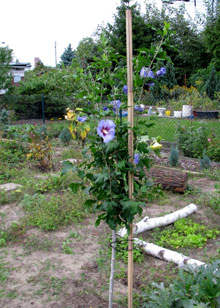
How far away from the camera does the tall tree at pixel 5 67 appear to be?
14.6 metres

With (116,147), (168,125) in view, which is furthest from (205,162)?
(116,147)

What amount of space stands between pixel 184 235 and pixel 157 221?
34 centimetres

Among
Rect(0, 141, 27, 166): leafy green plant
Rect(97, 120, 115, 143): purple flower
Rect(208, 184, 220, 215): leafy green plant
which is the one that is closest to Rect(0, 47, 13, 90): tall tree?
Rect(0, 141, 27, 166): leafy green plant

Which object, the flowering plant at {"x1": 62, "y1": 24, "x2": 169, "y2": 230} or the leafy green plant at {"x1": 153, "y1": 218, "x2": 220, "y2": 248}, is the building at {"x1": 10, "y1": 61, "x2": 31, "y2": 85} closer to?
the leafy green plant at {"x1": 153, "y1": 218, "x2": 220, "y2": 248}

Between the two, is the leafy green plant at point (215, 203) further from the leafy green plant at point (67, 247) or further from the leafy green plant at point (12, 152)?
the leafy green plant at point (12, 152)

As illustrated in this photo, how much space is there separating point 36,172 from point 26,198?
1.74m

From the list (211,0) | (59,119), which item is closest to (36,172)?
(59,119)

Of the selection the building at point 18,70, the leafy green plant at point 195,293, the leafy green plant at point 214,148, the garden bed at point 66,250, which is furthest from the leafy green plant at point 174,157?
the building at point 18,70

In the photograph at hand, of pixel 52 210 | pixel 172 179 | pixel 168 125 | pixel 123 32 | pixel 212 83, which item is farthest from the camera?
pixel 123 32

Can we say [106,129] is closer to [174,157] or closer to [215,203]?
Answer: [215,203]

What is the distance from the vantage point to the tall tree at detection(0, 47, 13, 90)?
14.6 m

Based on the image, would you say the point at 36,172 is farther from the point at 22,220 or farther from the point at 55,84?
the point at 55,84

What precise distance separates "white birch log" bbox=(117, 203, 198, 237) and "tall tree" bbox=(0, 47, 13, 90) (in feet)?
41.6

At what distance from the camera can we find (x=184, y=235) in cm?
366
